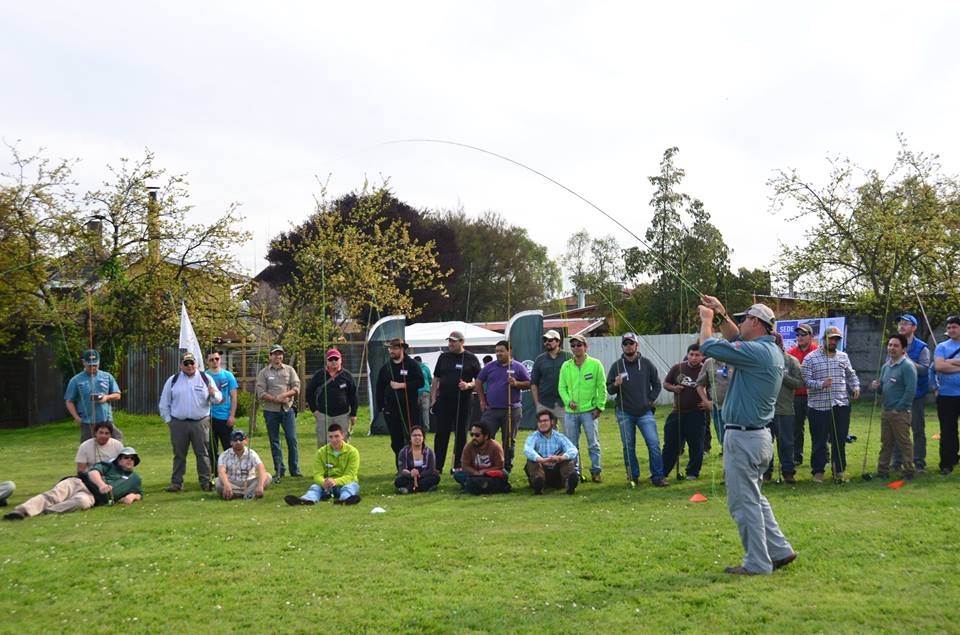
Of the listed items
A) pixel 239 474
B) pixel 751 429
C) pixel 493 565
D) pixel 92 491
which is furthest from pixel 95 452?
pixel 751 429

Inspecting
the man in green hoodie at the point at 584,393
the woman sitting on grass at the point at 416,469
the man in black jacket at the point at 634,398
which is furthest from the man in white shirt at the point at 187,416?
the man in black jacket at the point at 634,398

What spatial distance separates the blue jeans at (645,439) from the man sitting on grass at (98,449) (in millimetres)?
6067

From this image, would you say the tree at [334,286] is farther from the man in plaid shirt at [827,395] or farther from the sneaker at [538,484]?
the man in plaid shirt at [827,395]

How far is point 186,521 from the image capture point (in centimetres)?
875

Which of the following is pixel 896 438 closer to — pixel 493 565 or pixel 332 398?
pixel 493 565

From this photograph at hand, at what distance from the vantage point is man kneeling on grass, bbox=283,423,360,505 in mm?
9836

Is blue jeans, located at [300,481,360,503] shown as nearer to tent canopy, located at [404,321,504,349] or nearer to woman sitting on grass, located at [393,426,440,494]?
woman sitting on grass, located at [393,426,440,494]

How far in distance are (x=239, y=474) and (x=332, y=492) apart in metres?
1.22

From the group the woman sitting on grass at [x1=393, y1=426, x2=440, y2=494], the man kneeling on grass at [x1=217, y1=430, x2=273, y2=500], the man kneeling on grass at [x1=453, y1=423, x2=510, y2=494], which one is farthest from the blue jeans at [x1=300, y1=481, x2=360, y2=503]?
the man kneeling on grass at [x1=453, y1=423, x2=510, y2=494]

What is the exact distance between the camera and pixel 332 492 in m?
10.1

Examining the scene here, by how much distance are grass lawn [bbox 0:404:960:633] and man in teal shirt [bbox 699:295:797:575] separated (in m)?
0.23

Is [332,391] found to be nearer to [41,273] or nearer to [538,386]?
[538,386]

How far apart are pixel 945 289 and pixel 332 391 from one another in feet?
61.5

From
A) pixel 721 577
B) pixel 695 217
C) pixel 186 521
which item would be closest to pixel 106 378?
pixel 186 521
